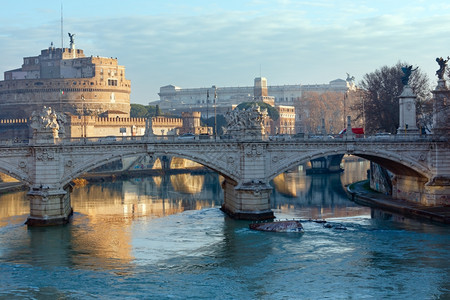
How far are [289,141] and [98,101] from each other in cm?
7924

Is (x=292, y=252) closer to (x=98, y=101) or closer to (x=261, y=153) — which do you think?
(x=261, y=153)

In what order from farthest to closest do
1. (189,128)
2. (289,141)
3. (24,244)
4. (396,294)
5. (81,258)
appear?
(189,128), (289,141), (24,244), (81,258), (396,294)

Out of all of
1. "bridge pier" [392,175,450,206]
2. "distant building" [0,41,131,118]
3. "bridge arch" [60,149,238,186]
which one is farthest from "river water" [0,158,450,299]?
"distant building" [0,41,131,118]

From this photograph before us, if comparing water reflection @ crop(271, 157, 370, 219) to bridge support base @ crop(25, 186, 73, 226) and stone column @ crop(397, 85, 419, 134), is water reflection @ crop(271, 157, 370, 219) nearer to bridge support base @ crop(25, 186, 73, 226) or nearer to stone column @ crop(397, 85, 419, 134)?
stone column @ crop(397, 85, 419, 134)

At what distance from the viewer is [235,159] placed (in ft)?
171

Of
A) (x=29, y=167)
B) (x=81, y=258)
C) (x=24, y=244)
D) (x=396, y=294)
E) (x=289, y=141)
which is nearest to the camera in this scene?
(x=396, y=294)

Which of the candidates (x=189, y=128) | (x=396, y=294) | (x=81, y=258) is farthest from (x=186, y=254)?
(x=189, y=128)

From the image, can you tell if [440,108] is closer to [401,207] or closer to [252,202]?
[401,207]

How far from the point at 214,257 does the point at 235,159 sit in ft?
41.3

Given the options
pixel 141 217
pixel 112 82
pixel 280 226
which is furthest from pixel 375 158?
pixel 112 82

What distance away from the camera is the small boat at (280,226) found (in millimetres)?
47625

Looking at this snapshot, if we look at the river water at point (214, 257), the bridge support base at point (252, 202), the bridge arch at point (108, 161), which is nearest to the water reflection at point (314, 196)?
the river water at point (214, 257)

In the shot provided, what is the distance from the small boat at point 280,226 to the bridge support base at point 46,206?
42.7ft

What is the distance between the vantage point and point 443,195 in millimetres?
53656
